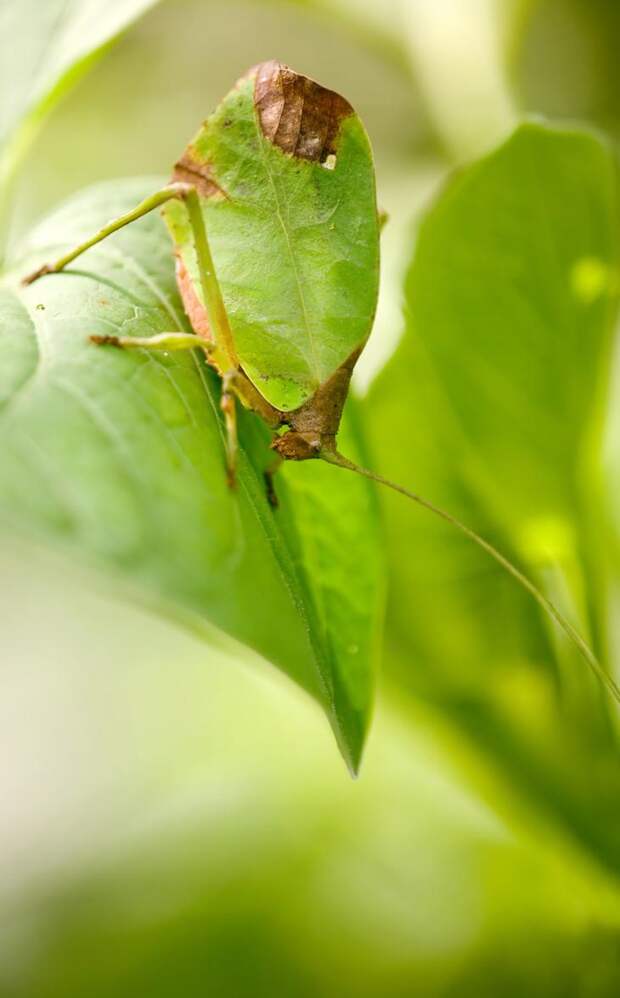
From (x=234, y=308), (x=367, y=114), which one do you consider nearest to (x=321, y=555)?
(x=234, y=308)

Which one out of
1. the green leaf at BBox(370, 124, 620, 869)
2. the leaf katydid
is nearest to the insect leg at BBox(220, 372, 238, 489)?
the leaf katydid

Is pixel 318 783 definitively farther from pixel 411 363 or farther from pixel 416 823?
pixel 411 363

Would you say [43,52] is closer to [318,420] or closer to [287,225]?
[287,225]

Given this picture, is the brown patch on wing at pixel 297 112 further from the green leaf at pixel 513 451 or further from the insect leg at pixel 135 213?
the green leaf at pixel 513 451

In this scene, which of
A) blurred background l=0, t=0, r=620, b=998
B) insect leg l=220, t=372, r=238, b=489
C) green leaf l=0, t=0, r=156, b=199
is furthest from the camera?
blurred background l=0, t=0, r=620, b=998

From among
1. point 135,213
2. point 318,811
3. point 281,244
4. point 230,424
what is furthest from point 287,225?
point 318,811

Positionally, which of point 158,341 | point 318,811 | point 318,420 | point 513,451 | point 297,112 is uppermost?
point 297,112

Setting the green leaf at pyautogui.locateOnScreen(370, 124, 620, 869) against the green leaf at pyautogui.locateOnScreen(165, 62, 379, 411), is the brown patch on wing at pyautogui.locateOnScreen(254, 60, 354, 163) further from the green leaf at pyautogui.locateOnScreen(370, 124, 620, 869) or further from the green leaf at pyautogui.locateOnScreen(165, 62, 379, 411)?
the green leaf at pyautogui.locateOnScreen(370, 124, 620, 869)
